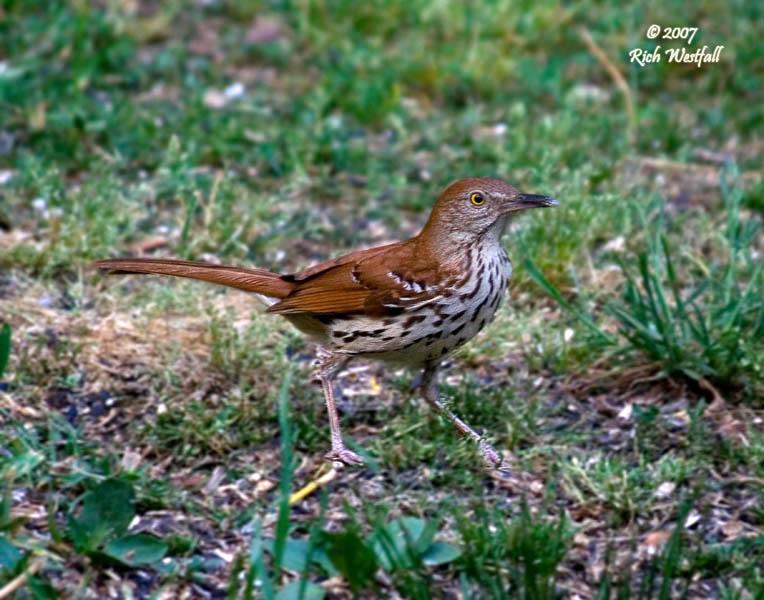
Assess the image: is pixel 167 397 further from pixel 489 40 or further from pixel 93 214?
pixel 489 40

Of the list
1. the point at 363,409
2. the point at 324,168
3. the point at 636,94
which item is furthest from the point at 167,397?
the point at 636,94

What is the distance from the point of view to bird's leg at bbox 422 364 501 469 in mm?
4176

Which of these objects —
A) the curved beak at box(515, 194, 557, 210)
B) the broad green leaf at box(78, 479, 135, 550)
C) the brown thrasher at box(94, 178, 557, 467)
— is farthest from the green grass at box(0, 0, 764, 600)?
the curved beak at box(515, 194, 557, 210)

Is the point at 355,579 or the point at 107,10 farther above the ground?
the point at 107,10

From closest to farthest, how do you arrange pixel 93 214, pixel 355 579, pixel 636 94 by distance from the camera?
pixel 355 579 < pixel 93 214 < pixel 636 94

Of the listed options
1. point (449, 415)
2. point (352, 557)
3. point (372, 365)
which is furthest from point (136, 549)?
point (372, 365)

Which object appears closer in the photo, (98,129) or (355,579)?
(355,579)

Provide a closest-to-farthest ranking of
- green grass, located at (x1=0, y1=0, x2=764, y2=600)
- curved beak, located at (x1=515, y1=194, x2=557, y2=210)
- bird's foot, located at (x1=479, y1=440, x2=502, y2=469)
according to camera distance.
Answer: green grass, located at (x1=0, y1=0, x2=764, y2=600) < bird's foot, located at (x1=479, y1=440, x2=502, y2=469) < curved beak, located at (x1=515, y1=194, x2=557, y2=210)

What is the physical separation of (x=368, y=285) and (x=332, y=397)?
1.41 feet

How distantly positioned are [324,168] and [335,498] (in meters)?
2.78

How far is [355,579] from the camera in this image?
11.0 feet

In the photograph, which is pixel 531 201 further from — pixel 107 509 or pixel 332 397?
pixel 107 509

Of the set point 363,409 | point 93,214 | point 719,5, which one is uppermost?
point 719,5

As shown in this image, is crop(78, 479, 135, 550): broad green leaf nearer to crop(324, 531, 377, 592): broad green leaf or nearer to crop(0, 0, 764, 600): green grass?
crop(0, 0, 764, 600): green grass
